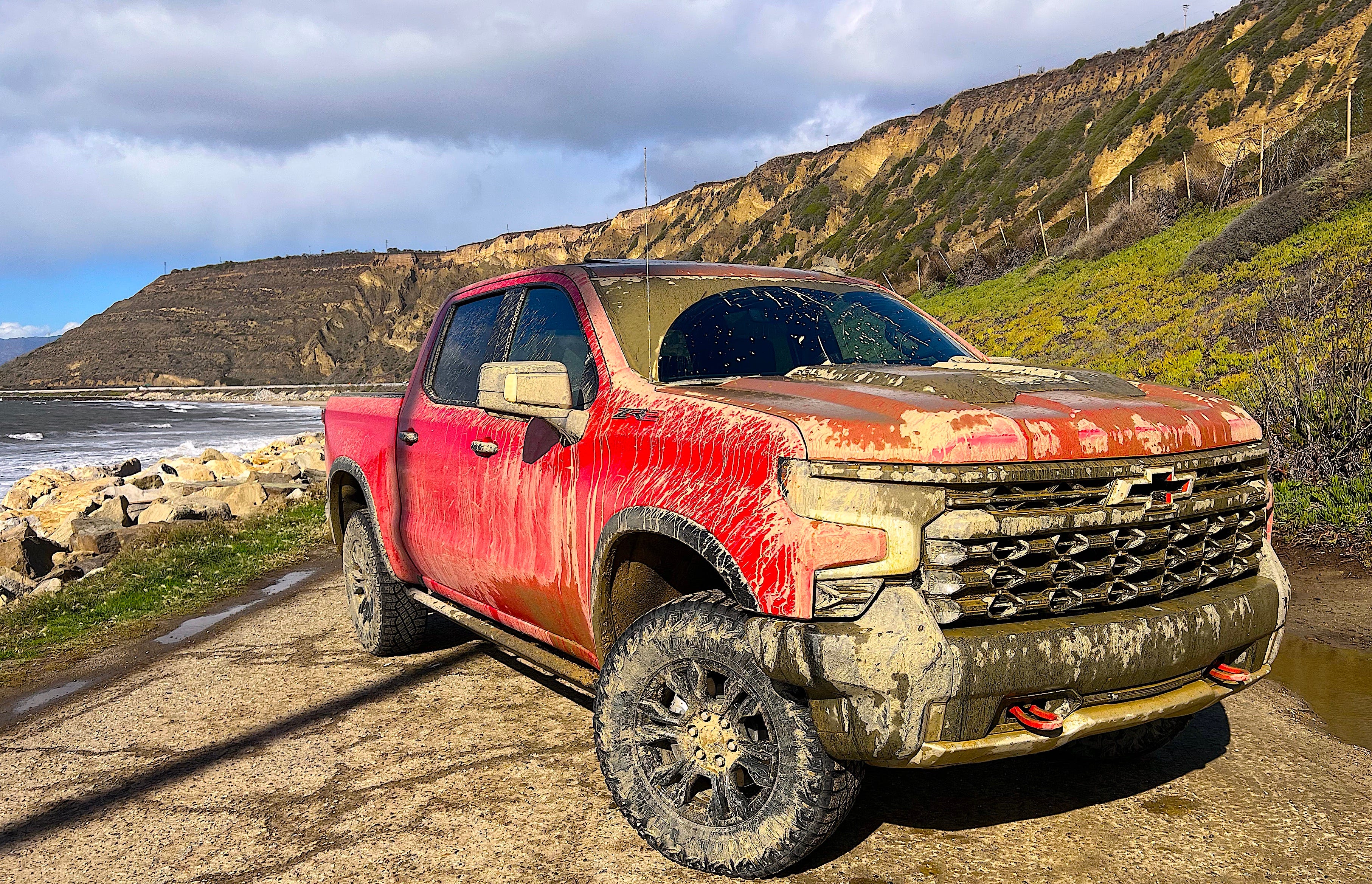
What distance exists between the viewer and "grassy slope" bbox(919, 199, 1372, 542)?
677 cm

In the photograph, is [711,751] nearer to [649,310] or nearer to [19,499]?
[649,310]

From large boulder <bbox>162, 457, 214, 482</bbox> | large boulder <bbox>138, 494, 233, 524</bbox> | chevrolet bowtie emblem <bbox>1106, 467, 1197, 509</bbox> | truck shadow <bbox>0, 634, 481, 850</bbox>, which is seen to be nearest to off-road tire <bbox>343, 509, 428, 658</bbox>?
truck shadow <bbox>0, 634, 481, 850</bbox>

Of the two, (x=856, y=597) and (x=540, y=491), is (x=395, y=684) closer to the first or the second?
(x=540, y=491)

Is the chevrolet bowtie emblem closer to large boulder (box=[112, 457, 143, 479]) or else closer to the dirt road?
the dirt road

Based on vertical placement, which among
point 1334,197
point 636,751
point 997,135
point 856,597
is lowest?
point 636,751

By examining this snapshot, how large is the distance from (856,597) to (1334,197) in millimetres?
19484

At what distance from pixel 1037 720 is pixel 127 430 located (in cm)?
5853

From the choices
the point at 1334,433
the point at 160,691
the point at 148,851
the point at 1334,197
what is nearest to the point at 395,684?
the point at 160,691

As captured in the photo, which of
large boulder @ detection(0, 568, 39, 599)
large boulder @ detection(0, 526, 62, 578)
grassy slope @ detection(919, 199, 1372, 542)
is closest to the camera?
grassy slope @ detection(919, 199, 1372, 542)

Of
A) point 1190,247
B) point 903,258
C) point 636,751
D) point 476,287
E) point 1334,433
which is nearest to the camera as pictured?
point 636,751

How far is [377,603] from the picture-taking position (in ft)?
17.2

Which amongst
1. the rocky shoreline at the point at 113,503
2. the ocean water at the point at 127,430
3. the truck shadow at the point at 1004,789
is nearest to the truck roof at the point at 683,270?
the truck shadow at the point at 1004,789

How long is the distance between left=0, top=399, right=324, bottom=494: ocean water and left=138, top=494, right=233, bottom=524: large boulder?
8.92 metres

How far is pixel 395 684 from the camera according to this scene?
4902 millimetres
